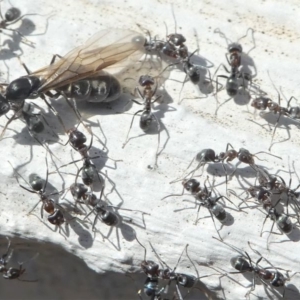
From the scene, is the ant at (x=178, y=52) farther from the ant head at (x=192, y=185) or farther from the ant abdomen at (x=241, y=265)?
the ant abdomen at (x=241, y=265)

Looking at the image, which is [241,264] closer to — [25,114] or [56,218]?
[56,218]

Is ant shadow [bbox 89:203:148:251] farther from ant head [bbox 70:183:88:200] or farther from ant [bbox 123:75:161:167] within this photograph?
ant [bbox 123:75:161:167]

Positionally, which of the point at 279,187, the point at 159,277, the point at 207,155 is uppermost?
the point at 207,155

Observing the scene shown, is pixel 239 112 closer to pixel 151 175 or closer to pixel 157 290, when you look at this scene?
pixel 151 175

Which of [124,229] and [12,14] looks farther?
[12,14]

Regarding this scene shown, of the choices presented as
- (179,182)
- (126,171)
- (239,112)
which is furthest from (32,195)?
(239,112)

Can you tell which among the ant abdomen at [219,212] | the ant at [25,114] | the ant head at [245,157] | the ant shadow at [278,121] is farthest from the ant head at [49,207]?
the ant shadow at [278,121]

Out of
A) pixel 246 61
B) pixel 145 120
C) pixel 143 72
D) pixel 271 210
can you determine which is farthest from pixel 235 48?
pixel 271 210
